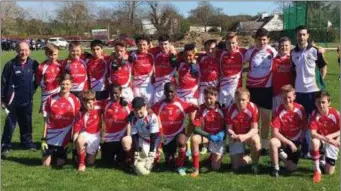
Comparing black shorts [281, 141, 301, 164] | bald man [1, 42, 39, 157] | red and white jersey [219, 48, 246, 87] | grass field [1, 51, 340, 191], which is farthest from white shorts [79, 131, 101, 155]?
black shorts [281, 141, 301, 164]

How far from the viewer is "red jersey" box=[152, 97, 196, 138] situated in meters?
7.58

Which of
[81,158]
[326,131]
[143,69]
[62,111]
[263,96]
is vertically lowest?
[81,158]

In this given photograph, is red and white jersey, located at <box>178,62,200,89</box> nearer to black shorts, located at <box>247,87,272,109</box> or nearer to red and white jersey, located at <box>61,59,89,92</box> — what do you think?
black shorts, located at <box>247,87,272,109</box>

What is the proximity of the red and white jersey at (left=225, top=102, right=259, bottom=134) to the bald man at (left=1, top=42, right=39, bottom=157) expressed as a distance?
3.67 metres

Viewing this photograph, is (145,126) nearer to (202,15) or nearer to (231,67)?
(231,67)

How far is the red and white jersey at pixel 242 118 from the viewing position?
723cm

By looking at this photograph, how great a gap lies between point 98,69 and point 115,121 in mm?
1271

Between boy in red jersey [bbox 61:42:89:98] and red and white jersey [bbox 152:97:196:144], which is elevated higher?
boy in red jersey [bbox 61:42:89:98]

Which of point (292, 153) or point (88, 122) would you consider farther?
point (88, 122)

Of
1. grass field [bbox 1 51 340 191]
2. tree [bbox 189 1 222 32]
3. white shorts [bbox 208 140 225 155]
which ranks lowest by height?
grass field [bbox 1 51 340 191]

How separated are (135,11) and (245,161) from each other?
65.0 meters

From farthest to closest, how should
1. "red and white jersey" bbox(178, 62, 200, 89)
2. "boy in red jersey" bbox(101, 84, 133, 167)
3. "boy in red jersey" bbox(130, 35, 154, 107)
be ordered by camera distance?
"boy in red jersey" bbox(130, 35, 154, 107) → "red and white jersey" bbox(178, 62, 200, 89) → "boy in red jersey" bbox(101, 84, 133, 167)

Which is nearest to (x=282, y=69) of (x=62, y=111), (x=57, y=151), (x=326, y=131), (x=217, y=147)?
(x=326, y=131)

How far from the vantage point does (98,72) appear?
28.0ft
